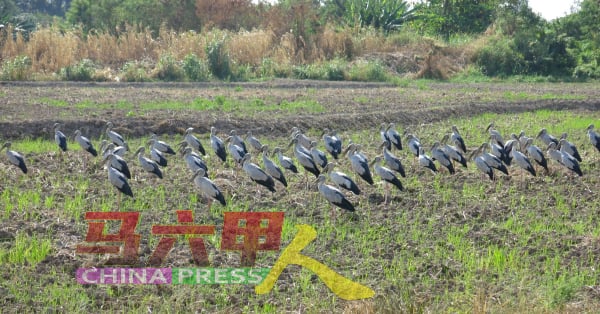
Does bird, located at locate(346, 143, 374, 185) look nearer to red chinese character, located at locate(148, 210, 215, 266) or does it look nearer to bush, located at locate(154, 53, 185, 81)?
red chinese character, located at locate(148, 210, 215, 266)

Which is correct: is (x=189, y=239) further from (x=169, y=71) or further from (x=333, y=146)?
(x=169, y=71)

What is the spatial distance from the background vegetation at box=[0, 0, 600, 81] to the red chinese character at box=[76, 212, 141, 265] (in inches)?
687

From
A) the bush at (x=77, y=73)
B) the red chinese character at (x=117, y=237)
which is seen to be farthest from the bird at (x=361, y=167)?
the bush at (x=77, y=73)

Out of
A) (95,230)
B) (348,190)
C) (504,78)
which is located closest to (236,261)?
(95,230)

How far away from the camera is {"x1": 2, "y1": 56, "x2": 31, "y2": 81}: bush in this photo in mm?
25359

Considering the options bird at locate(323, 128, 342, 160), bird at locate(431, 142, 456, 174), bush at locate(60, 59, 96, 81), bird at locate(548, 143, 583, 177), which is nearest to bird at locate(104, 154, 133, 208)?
bird at locate(323, 128, 342, 160)

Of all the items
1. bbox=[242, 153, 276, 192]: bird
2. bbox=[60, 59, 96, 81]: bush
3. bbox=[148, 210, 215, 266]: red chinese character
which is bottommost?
bbox=[60, 59, 96, 81]: bush

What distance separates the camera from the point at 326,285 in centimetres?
783

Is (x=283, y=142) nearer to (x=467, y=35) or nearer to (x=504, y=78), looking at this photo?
(x=504, y=78)

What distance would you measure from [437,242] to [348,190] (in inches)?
93.5

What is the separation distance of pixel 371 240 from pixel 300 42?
88.7ft

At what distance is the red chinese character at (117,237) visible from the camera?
325 inches

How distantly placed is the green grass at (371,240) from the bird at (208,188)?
0.17 meters

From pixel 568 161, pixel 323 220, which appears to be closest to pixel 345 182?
pixel 323 220
